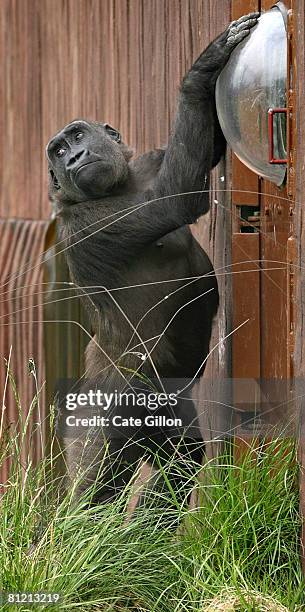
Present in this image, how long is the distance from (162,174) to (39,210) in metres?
4.64

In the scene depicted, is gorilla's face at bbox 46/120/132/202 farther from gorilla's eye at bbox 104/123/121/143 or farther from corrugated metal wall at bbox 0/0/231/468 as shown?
corrugated metal wall at bbox 0/0/231/468

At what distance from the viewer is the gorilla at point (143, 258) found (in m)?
5.02

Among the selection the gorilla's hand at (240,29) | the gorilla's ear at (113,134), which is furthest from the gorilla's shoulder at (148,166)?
the gorilla's hand at (240,29)

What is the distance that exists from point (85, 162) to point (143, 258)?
563mm

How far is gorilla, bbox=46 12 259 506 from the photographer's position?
5020 millimetres

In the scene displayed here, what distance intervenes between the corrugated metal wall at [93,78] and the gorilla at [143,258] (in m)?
0.27

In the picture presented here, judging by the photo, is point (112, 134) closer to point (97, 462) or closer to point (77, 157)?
point (77, 157)

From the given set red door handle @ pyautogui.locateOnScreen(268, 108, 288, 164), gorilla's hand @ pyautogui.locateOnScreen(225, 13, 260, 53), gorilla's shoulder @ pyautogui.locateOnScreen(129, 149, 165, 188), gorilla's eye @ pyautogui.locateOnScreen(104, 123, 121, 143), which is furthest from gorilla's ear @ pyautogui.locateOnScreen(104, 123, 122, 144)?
red door handle @ pyautogui.locateOnScreen(268, 108, 288, 164)

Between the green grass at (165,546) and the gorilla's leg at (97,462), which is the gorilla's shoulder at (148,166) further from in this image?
the green grass at (165,546)

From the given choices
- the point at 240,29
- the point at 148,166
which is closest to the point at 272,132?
the point at 240,29

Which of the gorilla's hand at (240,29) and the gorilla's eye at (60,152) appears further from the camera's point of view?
the gorilla's eye at (60,152)

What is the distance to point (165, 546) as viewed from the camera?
4.26m

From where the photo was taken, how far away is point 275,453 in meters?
4.48

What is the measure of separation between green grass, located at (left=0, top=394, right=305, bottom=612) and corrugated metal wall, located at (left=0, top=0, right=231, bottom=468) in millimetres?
1404
